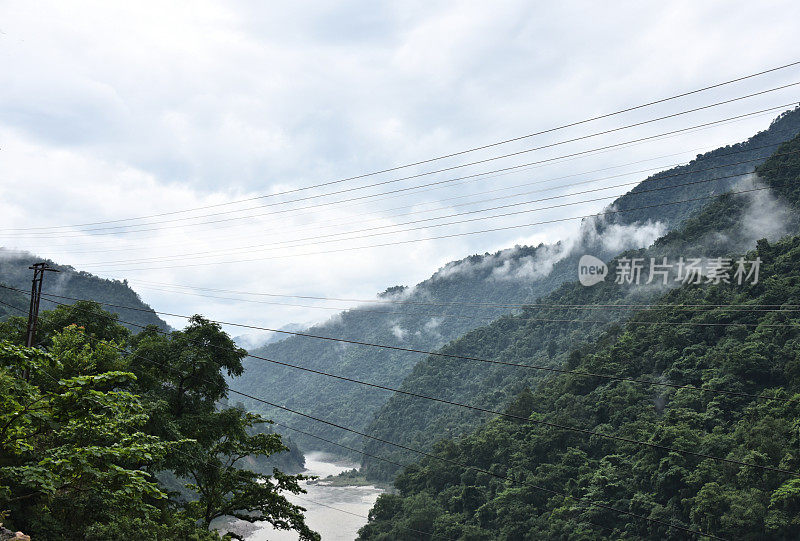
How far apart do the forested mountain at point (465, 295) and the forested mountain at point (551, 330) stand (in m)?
9.04

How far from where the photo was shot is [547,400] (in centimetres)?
4825

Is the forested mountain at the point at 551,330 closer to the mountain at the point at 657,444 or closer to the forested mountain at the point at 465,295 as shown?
the mountain at the point at 657,444

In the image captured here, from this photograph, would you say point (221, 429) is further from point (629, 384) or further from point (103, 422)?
point (629, 384)

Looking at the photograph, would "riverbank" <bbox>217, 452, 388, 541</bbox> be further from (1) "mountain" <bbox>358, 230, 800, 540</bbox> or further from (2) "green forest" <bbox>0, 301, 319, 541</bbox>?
(2) "green forest" <bbox>0, 301, 319, 541</bbox>

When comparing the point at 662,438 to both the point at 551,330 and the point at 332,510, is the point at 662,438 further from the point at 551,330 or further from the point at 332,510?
the point at 551,330

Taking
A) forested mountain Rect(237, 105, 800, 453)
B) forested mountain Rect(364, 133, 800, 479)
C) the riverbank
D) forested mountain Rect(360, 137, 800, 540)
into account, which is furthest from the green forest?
forested mountain Rect(237, 105, 800, 453)

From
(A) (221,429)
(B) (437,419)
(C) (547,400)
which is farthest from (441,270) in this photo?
(A) (221,429)

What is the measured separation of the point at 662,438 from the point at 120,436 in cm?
3242

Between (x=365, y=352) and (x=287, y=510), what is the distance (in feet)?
489

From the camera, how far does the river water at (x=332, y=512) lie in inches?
2243

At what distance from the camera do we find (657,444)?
3259cm

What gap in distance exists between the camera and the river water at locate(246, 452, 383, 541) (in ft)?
187

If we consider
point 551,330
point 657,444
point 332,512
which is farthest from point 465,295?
point 657,444

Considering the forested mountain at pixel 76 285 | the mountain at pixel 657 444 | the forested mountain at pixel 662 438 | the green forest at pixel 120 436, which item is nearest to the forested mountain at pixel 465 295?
the forested mountain at pixel 662 438
